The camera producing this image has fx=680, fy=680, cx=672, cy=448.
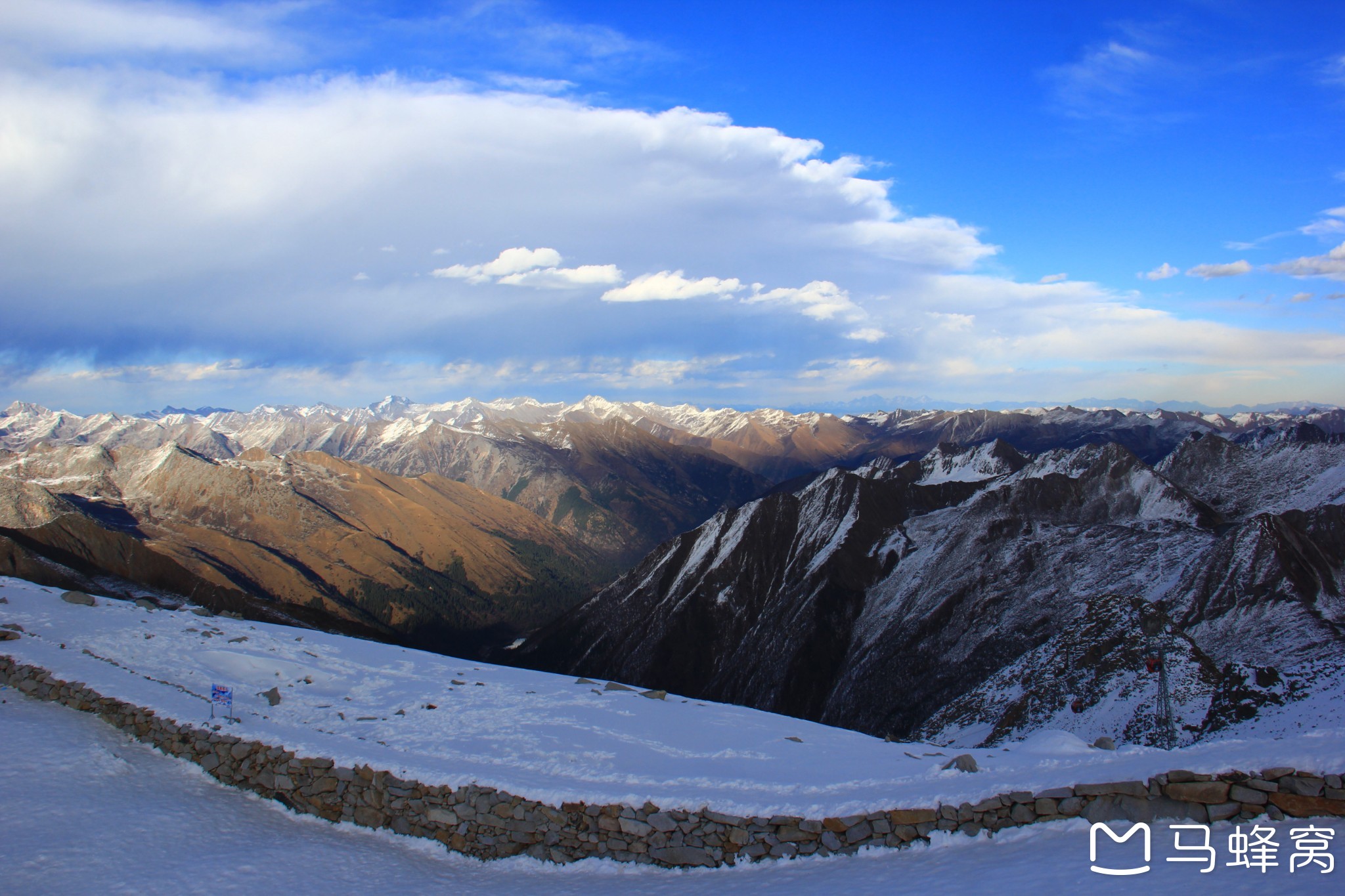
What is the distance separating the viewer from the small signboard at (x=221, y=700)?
70.9 ft

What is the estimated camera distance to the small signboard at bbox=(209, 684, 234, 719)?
21597 mm

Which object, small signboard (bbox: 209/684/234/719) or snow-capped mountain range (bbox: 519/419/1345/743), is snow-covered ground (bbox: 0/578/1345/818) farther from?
snow-capped mountain range (bbox: 519/419/1345/743)

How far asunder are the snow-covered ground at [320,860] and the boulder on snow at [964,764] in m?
3.30

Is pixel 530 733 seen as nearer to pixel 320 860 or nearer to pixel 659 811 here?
pixel 320 860

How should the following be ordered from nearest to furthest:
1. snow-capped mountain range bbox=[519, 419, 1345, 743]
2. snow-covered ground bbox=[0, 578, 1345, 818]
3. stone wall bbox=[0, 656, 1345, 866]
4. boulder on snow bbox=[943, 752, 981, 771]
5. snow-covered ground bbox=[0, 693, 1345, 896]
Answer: snow-covered ground bbox=[0, 693, 1345, 896] < stone wall bbox=[0, 656, 1345, 866] < snow-covered ground bbox=[0, 578, 1345, 818] < boulder on snow bbox=[943, 752, 981, 771] < snow-capped mountain range bbox=[519, 419, 1345, 743]

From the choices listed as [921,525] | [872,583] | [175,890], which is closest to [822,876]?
[175,890]

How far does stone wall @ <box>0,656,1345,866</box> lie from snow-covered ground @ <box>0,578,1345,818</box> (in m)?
0.30

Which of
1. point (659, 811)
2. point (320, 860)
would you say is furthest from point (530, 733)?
point (659, 811)

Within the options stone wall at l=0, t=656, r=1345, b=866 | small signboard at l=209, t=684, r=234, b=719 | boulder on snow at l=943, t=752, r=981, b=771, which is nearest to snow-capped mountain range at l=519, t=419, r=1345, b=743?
boulder on snow at l=943, t=752, r=981, b=771

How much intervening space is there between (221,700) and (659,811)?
15.0 metres

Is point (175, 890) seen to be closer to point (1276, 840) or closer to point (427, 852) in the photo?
point (427, 852)

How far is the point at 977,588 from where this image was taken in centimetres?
8888

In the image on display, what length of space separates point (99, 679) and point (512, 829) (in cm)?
1745

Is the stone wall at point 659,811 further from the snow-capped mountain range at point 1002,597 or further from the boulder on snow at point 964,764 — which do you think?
the snow-capped mountain range at point 1002,597
